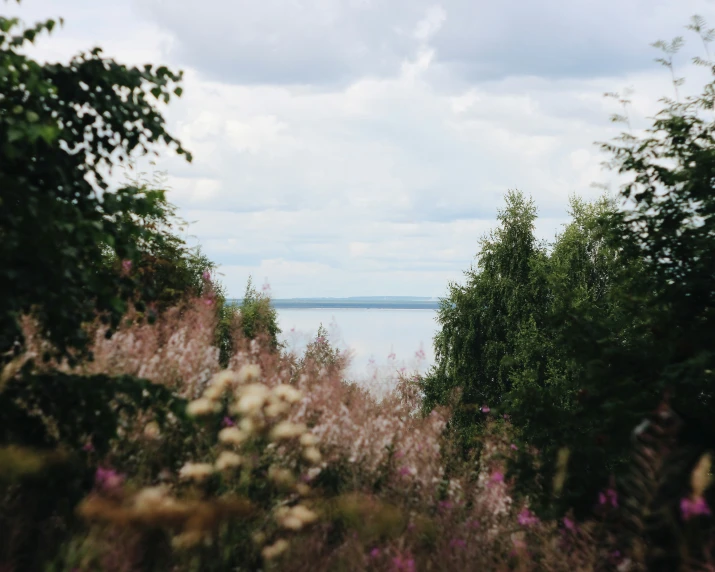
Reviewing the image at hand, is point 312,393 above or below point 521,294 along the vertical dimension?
below

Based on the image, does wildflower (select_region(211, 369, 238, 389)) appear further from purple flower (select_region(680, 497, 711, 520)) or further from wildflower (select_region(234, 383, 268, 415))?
purple flower (select_region(680, 497, 711, 520))

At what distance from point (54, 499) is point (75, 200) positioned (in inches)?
91.1

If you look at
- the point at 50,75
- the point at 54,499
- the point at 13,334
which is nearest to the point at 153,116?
the point at 50,75

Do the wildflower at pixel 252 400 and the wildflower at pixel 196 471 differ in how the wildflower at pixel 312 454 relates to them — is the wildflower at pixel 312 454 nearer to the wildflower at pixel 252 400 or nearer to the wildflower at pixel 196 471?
the wildflower at pixel 252 400

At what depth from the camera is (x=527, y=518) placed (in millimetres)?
6684

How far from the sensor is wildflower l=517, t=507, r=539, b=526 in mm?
6578

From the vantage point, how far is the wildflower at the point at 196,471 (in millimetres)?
5688

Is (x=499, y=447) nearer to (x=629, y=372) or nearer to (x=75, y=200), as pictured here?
(x=629, y=372)

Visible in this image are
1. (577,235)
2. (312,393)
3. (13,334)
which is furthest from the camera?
(577,235)

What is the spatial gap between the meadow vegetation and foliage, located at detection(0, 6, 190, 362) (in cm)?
2

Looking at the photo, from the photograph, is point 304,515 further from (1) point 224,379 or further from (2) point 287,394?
(1) point 224,379

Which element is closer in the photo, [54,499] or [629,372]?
[54,499]

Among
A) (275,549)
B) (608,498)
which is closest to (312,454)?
(275,549)

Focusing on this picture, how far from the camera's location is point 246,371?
21.7 ft
